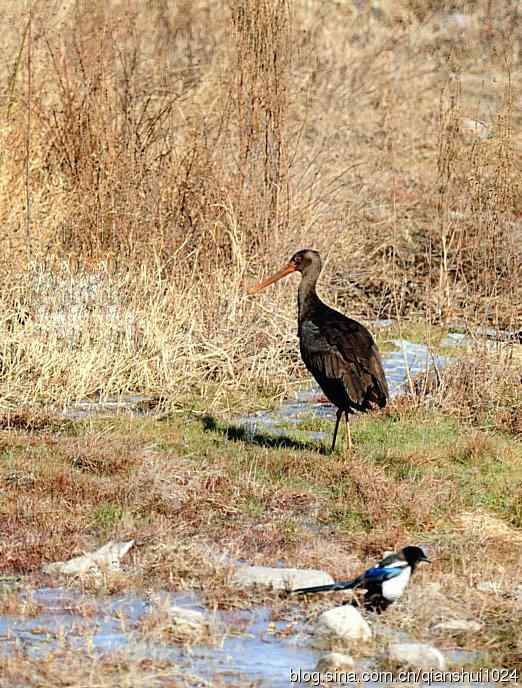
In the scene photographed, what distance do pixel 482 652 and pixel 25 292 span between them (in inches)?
249

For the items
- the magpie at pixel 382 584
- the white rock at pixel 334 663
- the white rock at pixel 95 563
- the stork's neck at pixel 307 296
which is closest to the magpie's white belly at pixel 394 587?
the magpie at pixel 382 584

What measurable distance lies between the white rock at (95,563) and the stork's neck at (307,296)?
3051 mm

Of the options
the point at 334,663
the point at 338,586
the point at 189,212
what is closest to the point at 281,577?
the point at 338,586

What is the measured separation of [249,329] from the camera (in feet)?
34.2

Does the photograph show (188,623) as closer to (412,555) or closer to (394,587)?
(394,587)

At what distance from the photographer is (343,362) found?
7887mm

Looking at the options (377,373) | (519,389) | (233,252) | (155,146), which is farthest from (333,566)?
(155,146)

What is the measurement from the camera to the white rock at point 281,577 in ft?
18.0

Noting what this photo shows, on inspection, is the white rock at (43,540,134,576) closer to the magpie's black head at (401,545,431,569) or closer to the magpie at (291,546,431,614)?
the magpie at (291,546,431,614)

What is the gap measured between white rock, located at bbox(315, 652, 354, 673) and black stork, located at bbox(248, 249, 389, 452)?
126 inches

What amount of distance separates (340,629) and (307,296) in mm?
4017

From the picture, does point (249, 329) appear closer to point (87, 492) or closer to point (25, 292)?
point (25, 292)

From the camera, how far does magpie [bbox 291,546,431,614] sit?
517 centimetres

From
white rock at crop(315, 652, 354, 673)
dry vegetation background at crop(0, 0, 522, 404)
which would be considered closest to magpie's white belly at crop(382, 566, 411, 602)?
white rock at crop(315, 652, 354, 673)
